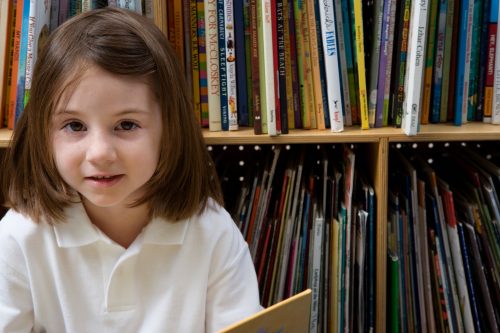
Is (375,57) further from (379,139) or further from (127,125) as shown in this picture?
(127,125)

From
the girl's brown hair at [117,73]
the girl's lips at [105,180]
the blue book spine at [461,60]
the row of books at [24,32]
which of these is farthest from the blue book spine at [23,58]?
the blue book spine at [461,60]

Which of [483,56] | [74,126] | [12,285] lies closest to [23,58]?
[74,126]

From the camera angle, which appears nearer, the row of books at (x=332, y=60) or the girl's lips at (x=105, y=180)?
the girl's lips at (x=105, y=180)

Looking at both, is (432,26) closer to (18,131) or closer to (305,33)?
(305,33)

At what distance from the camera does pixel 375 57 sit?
1.24 metres

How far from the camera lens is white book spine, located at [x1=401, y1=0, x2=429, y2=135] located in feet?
3.76

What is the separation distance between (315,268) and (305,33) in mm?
498

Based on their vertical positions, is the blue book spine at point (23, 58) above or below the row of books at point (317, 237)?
above

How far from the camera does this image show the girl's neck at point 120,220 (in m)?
1.06

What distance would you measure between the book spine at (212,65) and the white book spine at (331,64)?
0.21 m

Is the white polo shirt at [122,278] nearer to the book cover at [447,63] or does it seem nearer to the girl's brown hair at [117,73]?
the girl's brown hair at [117,73]

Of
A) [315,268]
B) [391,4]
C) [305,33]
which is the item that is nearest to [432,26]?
[391,4]

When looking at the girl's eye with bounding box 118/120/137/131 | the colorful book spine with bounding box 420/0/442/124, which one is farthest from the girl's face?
the colorful book spine with bounding box 420/0/442/124

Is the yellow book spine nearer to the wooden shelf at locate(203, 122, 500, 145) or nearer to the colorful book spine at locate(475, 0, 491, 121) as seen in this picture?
the wooden shelf at locate(203, 122, 500, 145)
